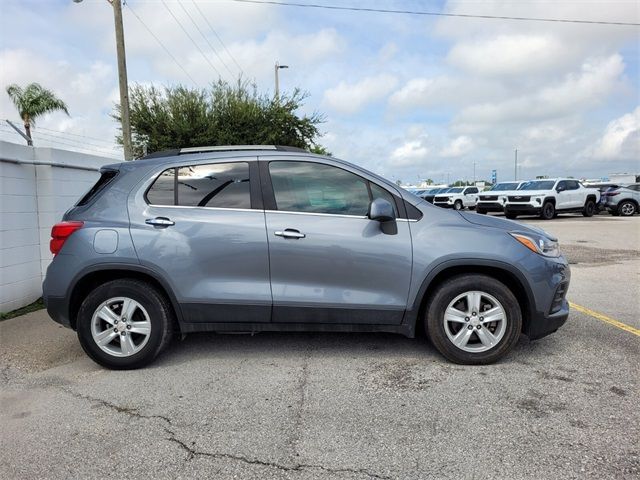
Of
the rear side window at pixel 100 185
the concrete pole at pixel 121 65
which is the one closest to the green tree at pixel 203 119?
the concrete pole at pixel 121 65

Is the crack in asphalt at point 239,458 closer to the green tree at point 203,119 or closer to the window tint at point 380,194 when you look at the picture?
the window tint at point 380,194

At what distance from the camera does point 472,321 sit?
3980 millimetres

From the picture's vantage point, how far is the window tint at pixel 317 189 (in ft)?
13.4

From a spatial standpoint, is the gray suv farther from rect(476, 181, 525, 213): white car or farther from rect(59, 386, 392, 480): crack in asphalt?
rect(476, 181, 525, 213): white car

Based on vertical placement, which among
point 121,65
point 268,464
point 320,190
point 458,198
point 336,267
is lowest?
point 268,464

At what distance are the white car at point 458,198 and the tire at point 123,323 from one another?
2970 cm

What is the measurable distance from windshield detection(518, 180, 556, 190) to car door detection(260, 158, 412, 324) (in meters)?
20.9

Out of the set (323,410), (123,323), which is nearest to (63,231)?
(123,323)

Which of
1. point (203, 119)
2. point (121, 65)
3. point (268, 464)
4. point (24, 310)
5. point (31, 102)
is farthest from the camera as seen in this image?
point (31, 102)

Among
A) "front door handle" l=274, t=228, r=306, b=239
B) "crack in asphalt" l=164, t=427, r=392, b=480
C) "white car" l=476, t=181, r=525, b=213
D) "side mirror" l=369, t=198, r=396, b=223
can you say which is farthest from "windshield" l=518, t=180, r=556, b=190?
"crack in asphalt" l=164, t=427, r=392, b=480

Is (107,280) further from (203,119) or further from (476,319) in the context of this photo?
(203,119)

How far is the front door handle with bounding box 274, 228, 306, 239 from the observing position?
396 centimetres

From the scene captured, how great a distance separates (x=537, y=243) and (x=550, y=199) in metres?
19.6

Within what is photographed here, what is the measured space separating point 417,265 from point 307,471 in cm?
189
